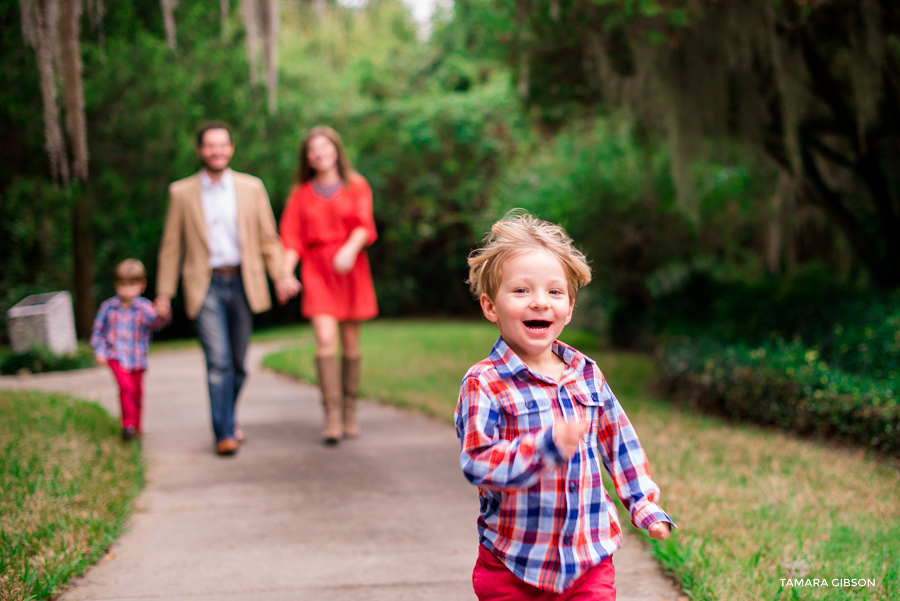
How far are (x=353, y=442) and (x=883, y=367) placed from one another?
358 cm

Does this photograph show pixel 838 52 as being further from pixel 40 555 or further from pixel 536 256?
pixel 40 555

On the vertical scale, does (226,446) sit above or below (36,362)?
above

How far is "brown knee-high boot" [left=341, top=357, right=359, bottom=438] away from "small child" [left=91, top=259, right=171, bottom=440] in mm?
1206

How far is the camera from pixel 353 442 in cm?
502

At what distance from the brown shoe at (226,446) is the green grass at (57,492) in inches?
18.5

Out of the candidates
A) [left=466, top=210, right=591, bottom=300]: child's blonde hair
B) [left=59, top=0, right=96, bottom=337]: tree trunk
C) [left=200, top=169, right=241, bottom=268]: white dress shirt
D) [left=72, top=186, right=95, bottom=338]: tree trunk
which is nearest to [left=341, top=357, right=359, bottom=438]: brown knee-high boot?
[left=200, top=169, right=241, bottom=268]: white dress shirt

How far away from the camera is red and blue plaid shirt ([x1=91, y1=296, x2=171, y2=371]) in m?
4.88

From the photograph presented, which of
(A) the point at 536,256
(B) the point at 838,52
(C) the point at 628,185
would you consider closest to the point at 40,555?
(A) the point at 536,256

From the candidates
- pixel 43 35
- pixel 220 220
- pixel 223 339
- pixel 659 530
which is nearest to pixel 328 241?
pixel 220 220

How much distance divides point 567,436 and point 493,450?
0.23m

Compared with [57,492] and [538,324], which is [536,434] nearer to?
[538,324]

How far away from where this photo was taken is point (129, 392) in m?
4.85

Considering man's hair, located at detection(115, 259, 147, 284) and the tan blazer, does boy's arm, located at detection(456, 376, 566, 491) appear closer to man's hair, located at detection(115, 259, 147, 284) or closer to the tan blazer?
the tan blazer

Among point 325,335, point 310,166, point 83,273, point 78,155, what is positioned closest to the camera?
point 78,155
